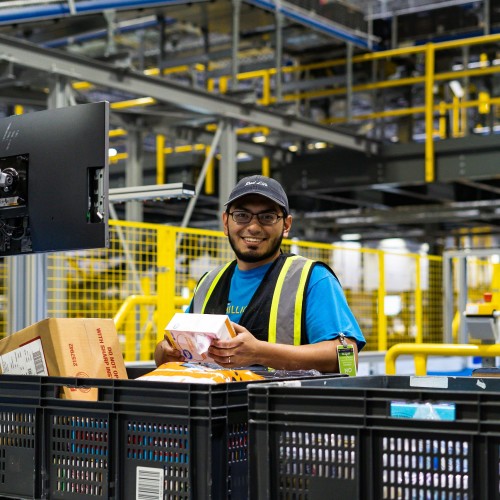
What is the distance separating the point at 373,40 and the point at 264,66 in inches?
59.7

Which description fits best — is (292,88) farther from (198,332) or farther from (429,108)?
(198,332)

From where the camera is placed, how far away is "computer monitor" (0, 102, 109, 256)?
2.73m

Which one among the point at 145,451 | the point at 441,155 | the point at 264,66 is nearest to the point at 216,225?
the point at 264,66

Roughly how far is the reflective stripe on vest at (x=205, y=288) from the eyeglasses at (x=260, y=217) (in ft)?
0.82

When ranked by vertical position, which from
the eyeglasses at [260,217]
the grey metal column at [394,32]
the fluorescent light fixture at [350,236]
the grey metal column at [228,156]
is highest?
the grey metal column at [394,32]

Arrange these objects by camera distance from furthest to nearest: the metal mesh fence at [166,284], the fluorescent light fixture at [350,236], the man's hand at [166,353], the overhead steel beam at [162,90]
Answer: the fluorescent light fixture at [350,236], the overhead steel beam at [162,90], the metal mesh fence at [166,284], the man's hand at [166,353]

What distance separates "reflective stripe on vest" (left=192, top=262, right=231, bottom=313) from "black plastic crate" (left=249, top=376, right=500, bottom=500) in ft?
4.51

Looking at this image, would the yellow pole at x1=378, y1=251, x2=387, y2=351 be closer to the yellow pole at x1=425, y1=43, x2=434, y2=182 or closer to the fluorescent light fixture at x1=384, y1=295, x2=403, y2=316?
the fluorescent light fixture at x1=384, y1=295, x2=403, y2=316

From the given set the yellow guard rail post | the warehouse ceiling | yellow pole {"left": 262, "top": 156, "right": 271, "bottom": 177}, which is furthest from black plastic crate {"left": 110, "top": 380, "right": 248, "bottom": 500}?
yellow pole {"left": 262, "top": 156, "right": 271, "bottom": 177}

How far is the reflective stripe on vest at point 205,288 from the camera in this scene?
351 centimetres

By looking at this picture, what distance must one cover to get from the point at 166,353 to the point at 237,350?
40 centimetres

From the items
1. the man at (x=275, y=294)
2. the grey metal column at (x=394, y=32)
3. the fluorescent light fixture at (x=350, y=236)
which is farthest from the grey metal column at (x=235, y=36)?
the fluorescent light fixture at (x=350, y=236)

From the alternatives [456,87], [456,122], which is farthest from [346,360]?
[456,122]

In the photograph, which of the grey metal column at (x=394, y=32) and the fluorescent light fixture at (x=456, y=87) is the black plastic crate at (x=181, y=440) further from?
the fluorescent light fixture at (x=456, y=87)
